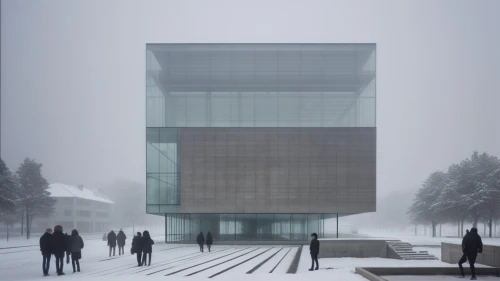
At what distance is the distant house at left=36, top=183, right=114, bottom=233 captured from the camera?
103188 mm

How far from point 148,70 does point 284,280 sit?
35.3 meters

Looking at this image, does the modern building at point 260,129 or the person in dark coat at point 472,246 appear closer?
the person in dark coat at point 472,246

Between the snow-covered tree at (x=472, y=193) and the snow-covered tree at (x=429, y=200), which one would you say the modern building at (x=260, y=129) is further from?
the snow-covered tree at (x=429, y=200)

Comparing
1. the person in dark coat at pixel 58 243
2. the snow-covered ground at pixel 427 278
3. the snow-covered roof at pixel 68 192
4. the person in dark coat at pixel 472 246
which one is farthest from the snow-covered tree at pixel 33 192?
the person in dark coat at pixel 472 246

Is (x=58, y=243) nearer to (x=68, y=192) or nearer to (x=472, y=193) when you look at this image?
(x=472, y=193)

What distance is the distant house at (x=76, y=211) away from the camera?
10319 cm

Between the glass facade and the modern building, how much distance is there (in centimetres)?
10

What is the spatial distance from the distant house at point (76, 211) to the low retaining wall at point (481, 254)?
283 feet

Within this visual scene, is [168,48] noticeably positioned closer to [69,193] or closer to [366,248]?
[366,248]

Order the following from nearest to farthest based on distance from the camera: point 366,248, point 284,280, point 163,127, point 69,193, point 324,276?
1. point 284,280
2. point 324,276
3. point 366,248
4. point 163,127
5. point 69,193

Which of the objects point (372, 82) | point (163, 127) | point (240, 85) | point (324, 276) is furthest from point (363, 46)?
point (324, 276)

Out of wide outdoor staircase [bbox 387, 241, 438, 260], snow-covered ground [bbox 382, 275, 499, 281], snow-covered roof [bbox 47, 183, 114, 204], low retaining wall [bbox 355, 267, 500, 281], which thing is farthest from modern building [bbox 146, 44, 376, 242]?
snow-covered roof [bbox 47, 183, 114, 204]

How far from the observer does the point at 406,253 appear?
99.6ft

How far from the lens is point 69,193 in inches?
4208
